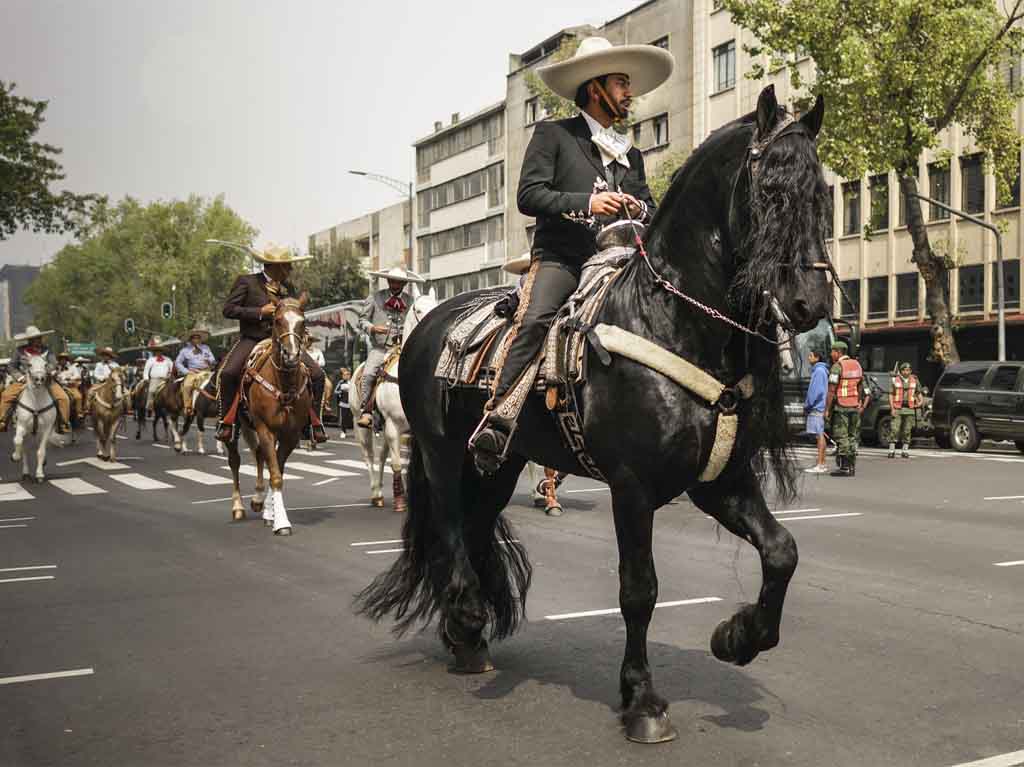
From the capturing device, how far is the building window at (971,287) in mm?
38875

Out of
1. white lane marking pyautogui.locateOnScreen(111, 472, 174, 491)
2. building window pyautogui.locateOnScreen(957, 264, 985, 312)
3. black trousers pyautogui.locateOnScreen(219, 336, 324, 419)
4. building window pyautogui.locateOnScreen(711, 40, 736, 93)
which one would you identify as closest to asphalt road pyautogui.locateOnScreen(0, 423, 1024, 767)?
black trousers pyautogui.locateOnScreen(219, 336, 324, 419)

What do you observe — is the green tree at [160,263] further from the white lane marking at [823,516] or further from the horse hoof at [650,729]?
the horse hoof at [650,729]

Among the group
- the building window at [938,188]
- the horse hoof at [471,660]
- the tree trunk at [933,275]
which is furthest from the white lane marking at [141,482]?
A: the building window at [938,188]

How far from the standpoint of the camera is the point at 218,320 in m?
104

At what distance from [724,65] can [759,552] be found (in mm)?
49368

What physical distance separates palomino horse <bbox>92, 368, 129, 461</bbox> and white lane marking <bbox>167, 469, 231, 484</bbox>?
353 cm

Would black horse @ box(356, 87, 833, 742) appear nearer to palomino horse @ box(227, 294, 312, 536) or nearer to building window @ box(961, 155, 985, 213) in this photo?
palomino horse @ box(227, 294, 312, 536)

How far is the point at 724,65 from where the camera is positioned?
167 ft

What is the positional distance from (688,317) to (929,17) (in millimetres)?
25270

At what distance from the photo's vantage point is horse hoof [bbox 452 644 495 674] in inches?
221

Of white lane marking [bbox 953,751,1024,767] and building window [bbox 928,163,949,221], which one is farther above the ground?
building window [bbox 928,163,949,221]

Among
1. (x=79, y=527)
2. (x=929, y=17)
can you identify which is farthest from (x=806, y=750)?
(x=929, y=17)

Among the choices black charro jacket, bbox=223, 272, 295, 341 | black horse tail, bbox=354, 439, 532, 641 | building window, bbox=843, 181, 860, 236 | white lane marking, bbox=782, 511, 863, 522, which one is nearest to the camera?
black horse tail, bbox=354, 439, 532, 641

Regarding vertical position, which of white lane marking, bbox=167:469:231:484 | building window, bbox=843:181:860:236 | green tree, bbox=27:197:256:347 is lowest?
white lane marking, bbox=167:469:231:484
